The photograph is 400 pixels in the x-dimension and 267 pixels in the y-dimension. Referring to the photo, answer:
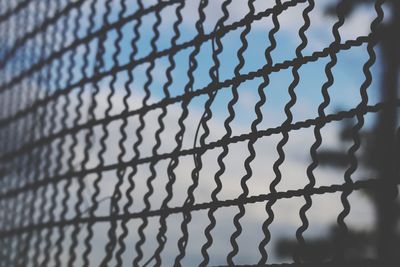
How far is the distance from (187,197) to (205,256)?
0.82ft

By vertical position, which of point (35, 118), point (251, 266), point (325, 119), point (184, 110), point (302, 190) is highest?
point (35, 118)

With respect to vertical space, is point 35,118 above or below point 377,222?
above

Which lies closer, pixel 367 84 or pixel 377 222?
pixel 367 84

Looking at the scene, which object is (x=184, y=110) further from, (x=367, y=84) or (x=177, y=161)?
(x=367, y=84)

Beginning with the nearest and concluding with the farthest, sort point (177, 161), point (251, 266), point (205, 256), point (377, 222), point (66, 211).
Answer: point (251, 266) → point (205, 256) → point (177, 161) → point (66, 211) → point (377, 222)

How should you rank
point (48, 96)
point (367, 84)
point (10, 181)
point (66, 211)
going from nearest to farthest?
point (367, 84), point (66, 211), point (48, 96), point (10, 181)

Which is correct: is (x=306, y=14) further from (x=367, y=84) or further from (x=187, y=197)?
(x=187, y=197)

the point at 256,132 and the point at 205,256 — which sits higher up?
the point at 256,132

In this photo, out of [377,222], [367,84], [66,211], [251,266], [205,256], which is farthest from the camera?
[377,222]

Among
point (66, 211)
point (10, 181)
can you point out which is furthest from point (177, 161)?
point (10, 181)

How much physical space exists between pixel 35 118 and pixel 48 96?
22 centimetres

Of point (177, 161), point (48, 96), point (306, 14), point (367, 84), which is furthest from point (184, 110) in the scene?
point (48, 96)

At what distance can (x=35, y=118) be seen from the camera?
4.17 metres

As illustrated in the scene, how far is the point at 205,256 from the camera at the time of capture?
2443mm
